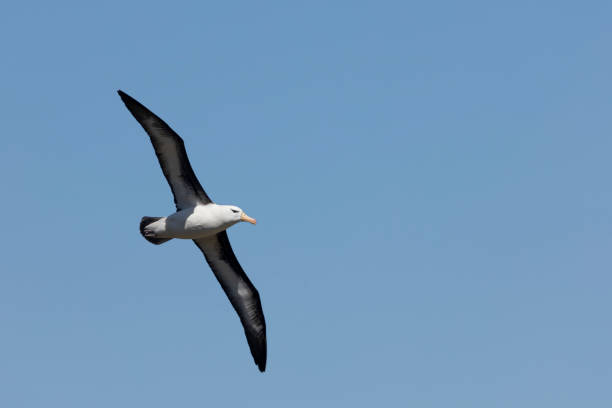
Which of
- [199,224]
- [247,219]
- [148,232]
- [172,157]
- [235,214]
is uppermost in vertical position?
[172,157]

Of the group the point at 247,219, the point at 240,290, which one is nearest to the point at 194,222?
the point at 247,219

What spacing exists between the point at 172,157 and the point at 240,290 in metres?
4.68

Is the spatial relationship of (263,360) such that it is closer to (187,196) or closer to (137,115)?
(187,196)

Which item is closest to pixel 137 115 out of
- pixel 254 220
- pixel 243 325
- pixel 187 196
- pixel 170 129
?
pixel 170 129

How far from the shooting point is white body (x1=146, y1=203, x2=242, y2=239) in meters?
24.2

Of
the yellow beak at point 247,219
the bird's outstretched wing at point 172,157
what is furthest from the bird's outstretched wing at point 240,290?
the bird's outstretched wing at point 172,157

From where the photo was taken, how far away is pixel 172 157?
24.0 m

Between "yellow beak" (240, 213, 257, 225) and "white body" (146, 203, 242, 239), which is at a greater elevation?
"yellow beak" (240, 213, 257, 225)

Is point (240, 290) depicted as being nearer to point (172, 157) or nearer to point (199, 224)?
point (199, 224)

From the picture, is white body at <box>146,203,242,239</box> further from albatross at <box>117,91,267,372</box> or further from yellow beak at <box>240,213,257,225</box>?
yellow beak at <box>240,213,257,225</box>

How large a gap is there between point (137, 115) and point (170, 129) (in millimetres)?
883

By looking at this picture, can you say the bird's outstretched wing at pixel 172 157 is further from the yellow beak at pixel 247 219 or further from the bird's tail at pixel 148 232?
the yellow beak at pixel 247 219

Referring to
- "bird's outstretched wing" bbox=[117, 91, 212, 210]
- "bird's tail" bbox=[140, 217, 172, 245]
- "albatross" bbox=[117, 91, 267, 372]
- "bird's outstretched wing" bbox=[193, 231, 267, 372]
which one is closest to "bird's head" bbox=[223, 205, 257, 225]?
"albatross" bbox=[117, 91, 267, 372]

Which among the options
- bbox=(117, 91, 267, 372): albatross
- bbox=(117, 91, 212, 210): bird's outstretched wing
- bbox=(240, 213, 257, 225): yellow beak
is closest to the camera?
bbox=(117, 91, 212, 210): bird's outstretched wing
